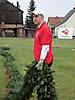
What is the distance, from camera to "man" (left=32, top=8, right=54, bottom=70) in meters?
3.63

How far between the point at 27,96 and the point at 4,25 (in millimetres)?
42888

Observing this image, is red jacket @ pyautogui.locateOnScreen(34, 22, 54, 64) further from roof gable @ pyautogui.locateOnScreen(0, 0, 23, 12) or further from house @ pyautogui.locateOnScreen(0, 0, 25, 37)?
roof gable @ pyautogui.locateOnScreen(0, 0, 23, 12)

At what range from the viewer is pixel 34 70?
358 cm

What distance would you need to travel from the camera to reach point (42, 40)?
12.0ft

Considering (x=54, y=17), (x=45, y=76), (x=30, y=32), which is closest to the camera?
(x=45, y=76)

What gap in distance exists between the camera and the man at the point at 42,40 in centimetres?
363

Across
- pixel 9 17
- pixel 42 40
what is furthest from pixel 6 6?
pixel 42 40

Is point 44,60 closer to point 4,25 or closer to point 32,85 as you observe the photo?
point 32,85

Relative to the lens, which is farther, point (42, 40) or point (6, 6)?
point (6, 6)

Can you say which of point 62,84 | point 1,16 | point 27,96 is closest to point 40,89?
point 27,96

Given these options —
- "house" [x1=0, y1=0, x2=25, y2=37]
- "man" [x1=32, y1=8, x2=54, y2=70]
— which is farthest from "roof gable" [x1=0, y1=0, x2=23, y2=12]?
"man" [x1=32, y1=8, x2=54, y2=70]

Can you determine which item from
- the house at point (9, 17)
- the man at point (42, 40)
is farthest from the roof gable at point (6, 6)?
the man at point (42, 40)

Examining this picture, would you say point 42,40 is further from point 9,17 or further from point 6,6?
point 6,6

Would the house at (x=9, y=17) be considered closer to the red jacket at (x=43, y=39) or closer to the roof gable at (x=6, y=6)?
the roof gable at (x=6, y=6)
